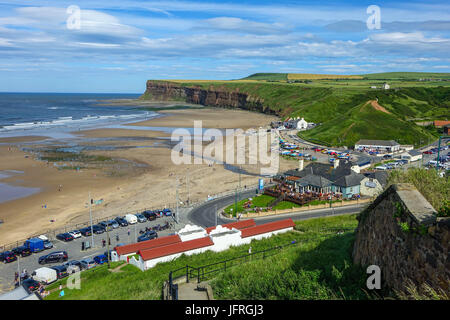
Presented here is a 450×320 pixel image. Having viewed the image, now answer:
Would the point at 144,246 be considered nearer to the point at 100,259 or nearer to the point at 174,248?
the point at 174,248

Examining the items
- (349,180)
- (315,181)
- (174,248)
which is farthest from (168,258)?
(349,180)

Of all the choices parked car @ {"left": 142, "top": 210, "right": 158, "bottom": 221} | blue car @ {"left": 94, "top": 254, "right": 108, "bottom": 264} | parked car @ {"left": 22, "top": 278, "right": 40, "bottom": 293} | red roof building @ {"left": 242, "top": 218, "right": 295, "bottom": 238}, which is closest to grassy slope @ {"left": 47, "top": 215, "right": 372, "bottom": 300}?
parked car @ {"left": 22, "top": 278, "right": 40, "bottom": 293}

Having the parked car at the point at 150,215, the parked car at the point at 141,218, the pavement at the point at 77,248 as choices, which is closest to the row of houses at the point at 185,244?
the pavement at the point at 77,248

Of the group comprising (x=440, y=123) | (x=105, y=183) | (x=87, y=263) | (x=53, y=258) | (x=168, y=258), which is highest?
(x=440, y=123)

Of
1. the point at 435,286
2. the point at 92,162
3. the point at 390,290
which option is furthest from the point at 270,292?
the point at 92,162

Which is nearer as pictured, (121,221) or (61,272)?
(61,272)

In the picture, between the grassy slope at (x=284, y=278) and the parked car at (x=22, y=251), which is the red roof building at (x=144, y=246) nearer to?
the grassy slope at (x=284, y=278)

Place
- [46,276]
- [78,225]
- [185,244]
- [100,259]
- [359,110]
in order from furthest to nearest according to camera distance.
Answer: [359,110]
[78,225]
[100,259]
[46,276]
[185,244]

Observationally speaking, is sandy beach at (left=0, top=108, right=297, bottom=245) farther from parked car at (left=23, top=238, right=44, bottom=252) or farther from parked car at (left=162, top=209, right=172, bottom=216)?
parked car at (left=23, top=238, right=44, bottom=252)
